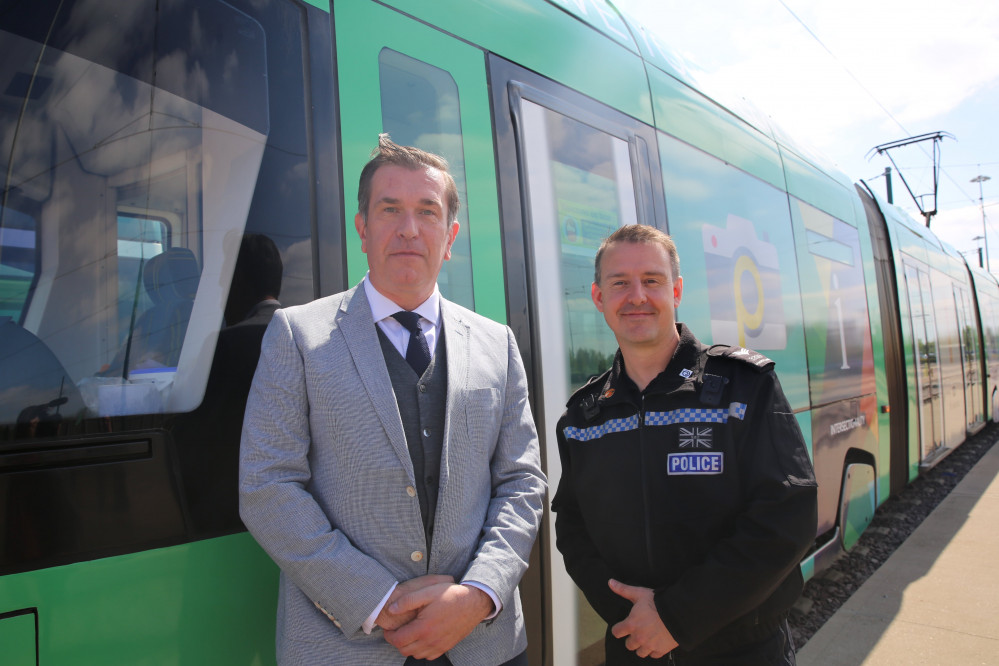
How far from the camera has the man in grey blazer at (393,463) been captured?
1391 mm

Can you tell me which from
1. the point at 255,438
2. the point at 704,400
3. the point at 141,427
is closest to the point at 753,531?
the point at 704,400

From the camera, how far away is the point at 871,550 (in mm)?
5914

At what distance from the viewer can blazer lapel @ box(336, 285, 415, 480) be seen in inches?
58.4

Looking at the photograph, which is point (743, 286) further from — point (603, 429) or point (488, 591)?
point (488, 591)

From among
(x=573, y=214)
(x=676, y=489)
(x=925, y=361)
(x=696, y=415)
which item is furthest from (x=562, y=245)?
(x=925, y=361)

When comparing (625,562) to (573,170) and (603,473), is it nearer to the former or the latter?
(603,473)

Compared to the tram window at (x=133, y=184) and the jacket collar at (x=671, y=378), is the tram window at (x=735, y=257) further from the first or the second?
the tram window at (x=133, y=184)

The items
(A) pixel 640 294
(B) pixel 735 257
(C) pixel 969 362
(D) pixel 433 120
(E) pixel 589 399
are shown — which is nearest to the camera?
(A) pixel 640 294

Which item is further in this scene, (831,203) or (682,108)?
(831,203)

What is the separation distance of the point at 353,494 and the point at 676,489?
0.81 m

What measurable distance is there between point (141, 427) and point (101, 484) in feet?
0.45

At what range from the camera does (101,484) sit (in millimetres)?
1370

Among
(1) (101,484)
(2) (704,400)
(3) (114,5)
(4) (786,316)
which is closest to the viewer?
(1) (101,484)

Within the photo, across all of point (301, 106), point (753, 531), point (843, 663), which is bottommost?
point (843, 663)
